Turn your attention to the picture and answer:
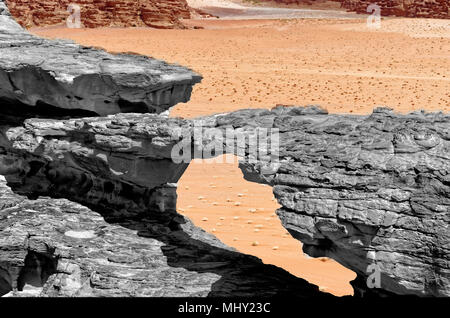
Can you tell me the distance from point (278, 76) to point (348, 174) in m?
25.0

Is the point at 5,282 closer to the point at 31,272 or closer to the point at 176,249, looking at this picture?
the point at 31,272

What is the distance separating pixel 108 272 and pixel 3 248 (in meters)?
1.44

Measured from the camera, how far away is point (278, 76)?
30406 millimetres

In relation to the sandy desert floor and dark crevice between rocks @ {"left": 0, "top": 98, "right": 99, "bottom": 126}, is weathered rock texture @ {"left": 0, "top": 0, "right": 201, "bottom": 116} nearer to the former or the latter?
dark crevice between rocks @ {"left": 0, "top": 98, "right": 99, "bottom": 126}

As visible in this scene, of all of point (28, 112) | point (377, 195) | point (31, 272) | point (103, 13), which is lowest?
point (103, 13)

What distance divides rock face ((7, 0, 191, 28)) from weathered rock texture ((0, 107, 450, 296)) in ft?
148

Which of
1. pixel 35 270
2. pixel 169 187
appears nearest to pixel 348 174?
pixel 169 187

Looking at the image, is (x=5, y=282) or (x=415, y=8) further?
(x=415, y=8)

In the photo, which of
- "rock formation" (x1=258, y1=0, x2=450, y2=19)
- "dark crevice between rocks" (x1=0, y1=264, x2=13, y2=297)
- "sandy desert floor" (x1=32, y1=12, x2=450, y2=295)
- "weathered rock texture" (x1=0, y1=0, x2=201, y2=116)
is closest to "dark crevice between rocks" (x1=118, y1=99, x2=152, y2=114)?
"weathered rock texture" (x1=0, y1=0, x2=201, y2=116)

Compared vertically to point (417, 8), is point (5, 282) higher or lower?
lower

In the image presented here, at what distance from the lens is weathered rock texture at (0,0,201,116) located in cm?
788

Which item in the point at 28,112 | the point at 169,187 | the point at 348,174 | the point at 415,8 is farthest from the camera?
the point at 415,8

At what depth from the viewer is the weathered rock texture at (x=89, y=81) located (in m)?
7.88

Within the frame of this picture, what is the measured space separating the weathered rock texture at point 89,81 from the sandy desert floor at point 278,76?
10.1 ft
